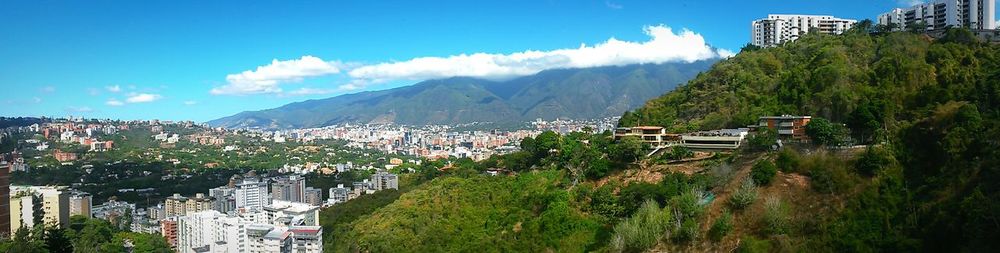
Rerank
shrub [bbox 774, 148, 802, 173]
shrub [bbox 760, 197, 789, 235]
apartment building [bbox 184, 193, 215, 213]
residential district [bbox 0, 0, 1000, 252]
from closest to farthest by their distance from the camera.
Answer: shrub [bbox 760, 197, 789, 235]
shrub [bbox 774, 148, 802, 173]
residential district [bbox 0, 0, 1000, 252]
apartment building [bbox 184, 193, 215, 213]

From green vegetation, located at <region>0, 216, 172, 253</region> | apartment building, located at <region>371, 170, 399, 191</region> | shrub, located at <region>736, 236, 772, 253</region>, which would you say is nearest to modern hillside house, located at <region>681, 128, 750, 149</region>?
shrub, located at <region>736, 236, 772, 253</region>

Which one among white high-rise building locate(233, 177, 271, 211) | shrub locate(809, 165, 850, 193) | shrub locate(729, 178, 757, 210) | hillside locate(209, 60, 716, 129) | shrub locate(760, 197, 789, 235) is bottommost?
white high-rise building locate(233, 177, 271, 211)

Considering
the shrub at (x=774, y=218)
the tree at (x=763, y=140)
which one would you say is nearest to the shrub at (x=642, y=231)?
the shrub at (x=774, y=218)

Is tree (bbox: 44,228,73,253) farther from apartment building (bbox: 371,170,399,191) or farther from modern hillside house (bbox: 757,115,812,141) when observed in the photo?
apartment building (bbox: 371,170,399,191)

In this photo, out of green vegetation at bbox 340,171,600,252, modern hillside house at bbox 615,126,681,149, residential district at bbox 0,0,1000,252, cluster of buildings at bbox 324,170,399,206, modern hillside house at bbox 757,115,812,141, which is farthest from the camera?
cluster of buildings at bbox 324,170,399,206

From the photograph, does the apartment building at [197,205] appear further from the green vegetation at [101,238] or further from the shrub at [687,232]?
the shrub at [687,232]

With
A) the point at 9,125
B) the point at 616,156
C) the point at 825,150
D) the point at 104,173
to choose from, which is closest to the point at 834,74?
the point at 825,150

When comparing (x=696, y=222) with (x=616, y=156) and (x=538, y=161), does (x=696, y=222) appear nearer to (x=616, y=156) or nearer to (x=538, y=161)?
(x=616, y=156)

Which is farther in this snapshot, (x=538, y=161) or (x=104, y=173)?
(x=104, y=173)
